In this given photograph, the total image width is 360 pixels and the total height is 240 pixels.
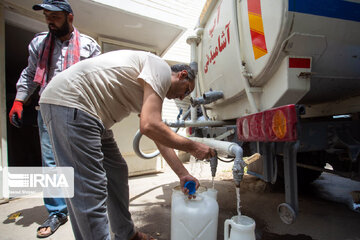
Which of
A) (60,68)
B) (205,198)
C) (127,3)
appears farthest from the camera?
(127,3)

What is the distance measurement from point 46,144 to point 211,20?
2162 millimetres

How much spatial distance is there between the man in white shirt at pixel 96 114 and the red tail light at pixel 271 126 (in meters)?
0.33

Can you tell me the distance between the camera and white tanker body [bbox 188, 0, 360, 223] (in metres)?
1.16

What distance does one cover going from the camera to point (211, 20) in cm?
224

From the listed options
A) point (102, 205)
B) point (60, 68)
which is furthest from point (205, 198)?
point (60, 68)

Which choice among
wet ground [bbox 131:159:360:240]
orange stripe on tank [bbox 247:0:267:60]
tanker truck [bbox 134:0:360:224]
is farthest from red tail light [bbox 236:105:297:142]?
wet ground [bbox 131:159:360:240]

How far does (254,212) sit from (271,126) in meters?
1.43

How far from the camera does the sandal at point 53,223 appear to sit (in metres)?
1.71

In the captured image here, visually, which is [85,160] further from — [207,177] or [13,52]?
[13,52]

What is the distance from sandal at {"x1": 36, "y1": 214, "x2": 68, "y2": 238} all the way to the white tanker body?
1.76 m

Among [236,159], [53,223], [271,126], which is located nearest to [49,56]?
[53,223]

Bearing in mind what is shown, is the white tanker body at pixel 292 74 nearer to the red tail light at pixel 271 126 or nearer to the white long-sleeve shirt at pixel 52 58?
the red tail light at pixel 271 126

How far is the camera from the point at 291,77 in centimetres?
124

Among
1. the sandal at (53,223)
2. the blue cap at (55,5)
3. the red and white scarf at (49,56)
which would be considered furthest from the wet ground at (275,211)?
the blue cap at (55,5)
